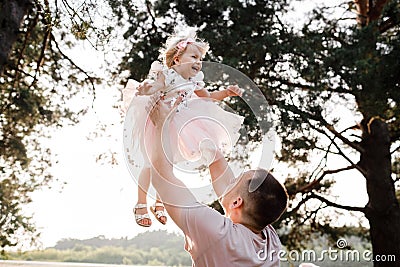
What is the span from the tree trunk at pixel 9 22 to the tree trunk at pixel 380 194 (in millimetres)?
3728

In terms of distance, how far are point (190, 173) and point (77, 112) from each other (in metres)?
4.69

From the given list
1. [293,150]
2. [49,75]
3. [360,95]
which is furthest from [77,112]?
[360,95]

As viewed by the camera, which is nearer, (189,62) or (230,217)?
(230,217)

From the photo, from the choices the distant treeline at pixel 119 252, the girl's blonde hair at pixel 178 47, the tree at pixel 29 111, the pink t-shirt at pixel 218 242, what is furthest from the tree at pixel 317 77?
the pink t-shirt at pixel 218 242

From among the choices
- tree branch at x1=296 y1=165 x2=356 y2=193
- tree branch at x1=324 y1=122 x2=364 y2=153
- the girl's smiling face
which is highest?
tree branch at x1=324 y1=122 x2=364 y2=153

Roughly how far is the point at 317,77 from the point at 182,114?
3.56 meters

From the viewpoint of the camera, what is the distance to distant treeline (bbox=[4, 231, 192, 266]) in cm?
798

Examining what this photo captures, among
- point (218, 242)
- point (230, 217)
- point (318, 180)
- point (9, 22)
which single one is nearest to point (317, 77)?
point (318, 180)

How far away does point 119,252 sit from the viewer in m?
8.74

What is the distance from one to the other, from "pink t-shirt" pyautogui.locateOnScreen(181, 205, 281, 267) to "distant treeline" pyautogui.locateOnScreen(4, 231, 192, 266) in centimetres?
650

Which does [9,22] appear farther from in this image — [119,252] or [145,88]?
[119,252]

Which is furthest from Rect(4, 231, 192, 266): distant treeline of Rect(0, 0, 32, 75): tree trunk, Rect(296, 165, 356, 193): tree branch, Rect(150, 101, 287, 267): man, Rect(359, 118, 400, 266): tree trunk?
Rect(150, 101, 287, 267): man

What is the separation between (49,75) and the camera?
20.5 feet

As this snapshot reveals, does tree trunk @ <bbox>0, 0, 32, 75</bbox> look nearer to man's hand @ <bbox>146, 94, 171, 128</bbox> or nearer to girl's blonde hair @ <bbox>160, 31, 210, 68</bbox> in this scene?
girl's blonde hair @ <bbox>160, 31, 210, 68</bbox>
